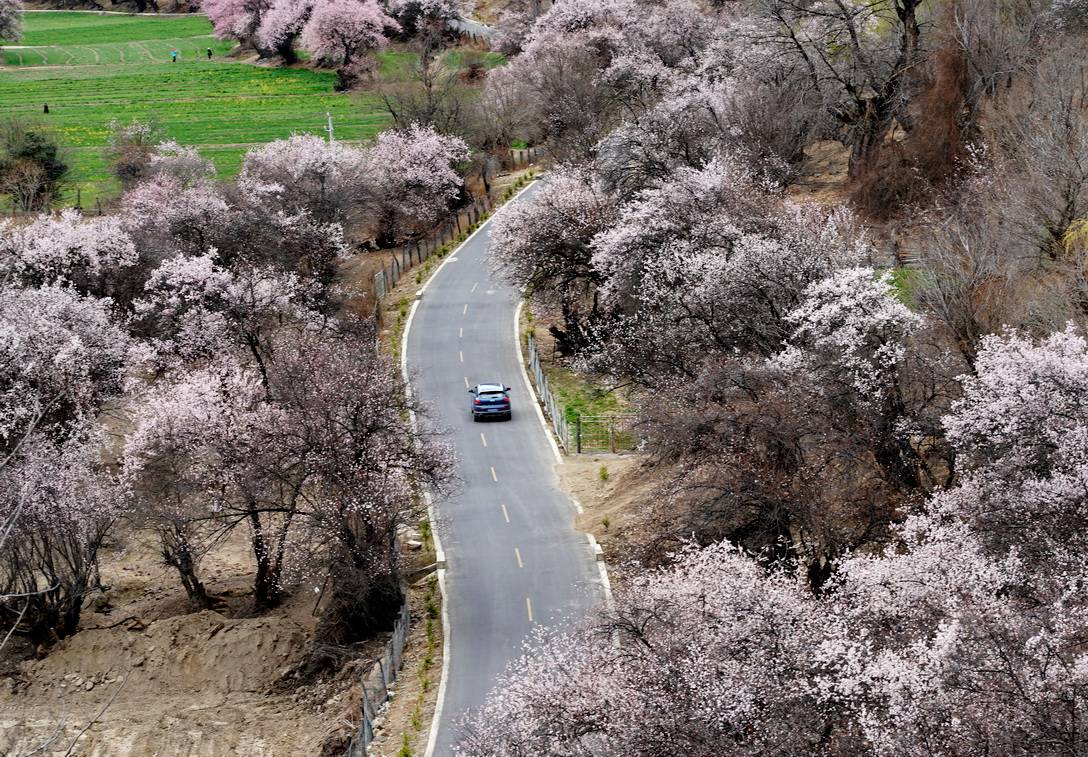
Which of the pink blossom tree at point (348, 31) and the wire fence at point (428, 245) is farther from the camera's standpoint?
the pink blossom tree at point (348, 31)

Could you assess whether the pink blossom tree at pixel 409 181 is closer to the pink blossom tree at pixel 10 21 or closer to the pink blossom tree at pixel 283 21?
the pink blossom tree at pixel 283 21

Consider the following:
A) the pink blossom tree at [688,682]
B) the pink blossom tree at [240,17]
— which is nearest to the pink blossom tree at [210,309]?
the pink blossom tree at [688,682]

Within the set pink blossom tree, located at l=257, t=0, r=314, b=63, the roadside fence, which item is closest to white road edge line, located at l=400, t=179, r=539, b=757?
the roadside fence

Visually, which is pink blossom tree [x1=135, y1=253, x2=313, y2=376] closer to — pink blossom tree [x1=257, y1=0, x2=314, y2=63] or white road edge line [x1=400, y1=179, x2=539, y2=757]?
white road edge line [x1=400, y1=179, x2=539, y2=757]

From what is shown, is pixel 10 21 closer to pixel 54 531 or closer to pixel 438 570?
pixel 54 531

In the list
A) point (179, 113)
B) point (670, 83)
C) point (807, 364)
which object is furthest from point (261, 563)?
point (179, 113)

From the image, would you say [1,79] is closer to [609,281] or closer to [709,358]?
[609,281]
